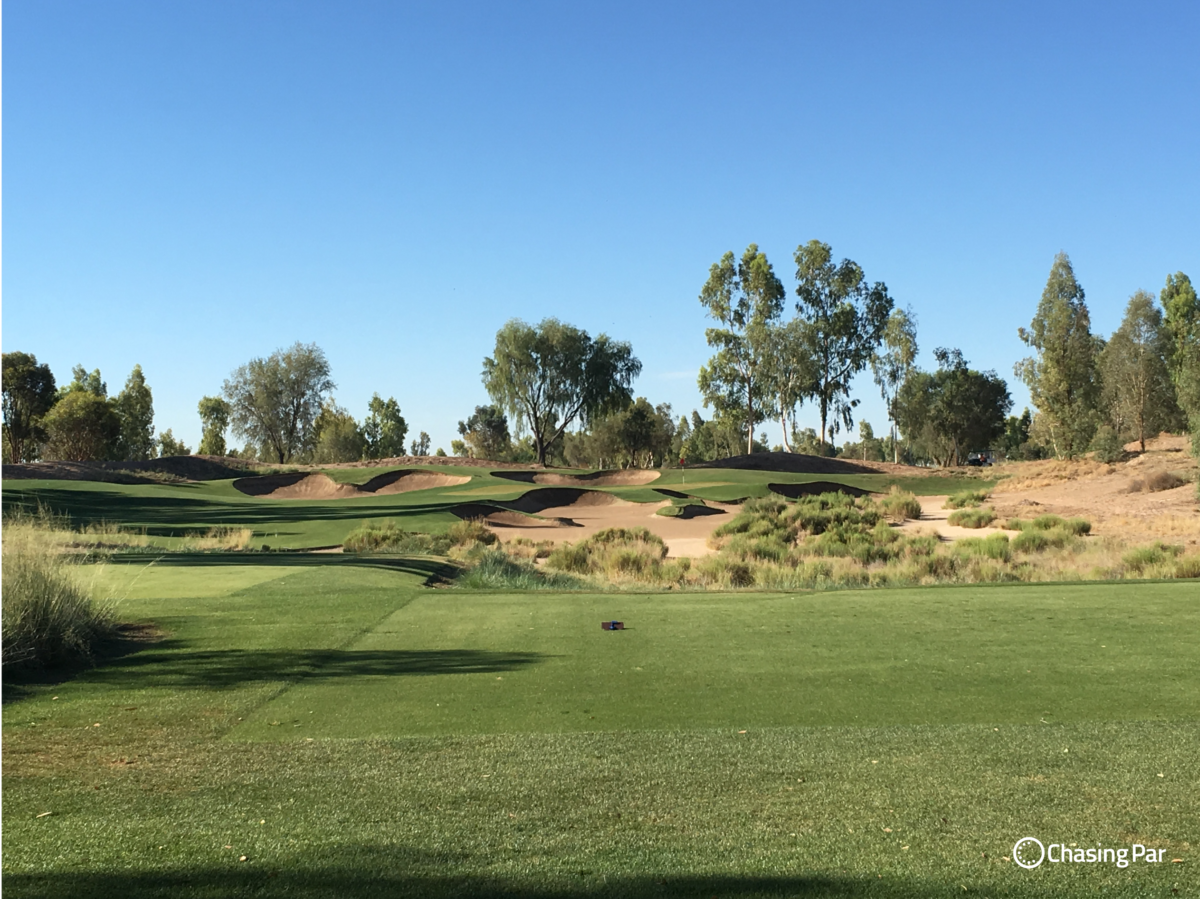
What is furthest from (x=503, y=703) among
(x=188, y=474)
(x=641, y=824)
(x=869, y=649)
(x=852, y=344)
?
(x=852, y=344)

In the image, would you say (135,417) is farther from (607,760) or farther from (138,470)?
(607,760)

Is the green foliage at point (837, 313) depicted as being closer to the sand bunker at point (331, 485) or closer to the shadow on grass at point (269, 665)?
the sand bunker at point (331, 485)

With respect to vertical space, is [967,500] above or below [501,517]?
below

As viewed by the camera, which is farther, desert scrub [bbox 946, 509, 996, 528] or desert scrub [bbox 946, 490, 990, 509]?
desert scrub [bbox 946, 490, 990, 509]

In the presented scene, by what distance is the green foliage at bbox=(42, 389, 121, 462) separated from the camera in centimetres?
6556

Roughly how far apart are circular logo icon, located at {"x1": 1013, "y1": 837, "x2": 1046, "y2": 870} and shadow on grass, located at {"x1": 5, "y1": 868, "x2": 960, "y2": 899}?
1.13 ft

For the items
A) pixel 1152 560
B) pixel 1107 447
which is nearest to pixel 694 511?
pixel 1152 560

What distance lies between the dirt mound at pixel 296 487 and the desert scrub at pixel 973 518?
95.1 ft

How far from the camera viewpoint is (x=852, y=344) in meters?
67.5

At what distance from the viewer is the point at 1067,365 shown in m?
54.1

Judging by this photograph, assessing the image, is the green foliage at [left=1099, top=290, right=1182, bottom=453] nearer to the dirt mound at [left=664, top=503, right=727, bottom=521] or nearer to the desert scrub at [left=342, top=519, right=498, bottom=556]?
the dirt mound at [left=664, top=503, right=727, bottom=521]

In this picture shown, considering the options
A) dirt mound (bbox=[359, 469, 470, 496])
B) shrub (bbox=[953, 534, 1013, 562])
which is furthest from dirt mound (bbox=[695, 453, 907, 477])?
shrub (bbox=[953, 534, 1013, 562])

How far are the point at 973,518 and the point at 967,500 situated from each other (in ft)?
25.2

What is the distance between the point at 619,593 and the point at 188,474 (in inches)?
1939
